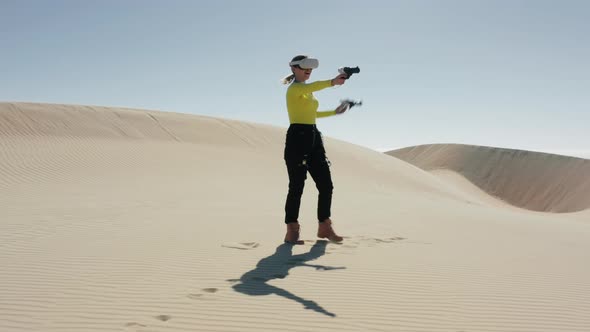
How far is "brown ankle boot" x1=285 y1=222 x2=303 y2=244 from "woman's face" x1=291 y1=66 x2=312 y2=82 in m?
1.70

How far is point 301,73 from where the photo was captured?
5.52m

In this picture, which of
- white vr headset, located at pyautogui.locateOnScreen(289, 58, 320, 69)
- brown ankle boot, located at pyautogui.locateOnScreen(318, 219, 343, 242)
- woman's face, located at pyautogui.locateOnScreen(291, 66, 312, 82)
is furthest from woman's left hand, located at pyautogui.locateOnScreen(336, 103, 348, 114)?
brown ankle boot, located at pyautogui.locateOnScreen(318, 219, 343, 242)

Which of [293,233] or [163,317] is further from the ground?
[293,233]

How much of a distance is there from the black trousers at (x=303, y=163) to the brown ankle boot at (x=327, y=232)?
0.74 ft

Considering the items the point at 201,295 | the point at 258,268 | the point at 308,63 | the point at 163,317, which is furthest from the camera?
the point at 308,63

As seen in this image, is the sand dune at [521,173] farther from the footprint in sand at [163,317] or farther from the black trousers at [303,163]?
the footprint in sand at [163,317]

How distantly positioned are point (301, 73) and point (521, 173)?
52.6 meters

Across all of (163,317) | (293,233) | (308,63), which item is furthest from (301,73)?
(163,317)

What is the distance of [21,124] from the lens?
23.8 m

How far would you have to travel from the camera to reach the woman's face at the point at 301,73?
551 cm

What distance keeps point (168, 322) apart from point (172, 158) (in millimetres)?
17214

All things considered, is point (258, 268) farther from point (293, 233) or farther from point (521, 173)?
point (521, 173)

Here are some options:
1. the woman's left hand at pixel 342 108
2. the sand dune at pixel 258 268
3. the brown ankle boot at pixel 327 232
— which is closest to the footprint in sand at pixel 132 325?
the sand dune at pixel 258 268

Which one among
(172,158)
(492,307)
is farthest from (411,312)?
(172,158)
